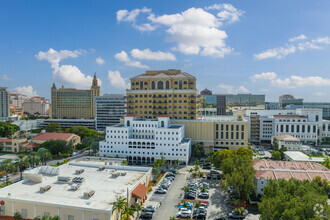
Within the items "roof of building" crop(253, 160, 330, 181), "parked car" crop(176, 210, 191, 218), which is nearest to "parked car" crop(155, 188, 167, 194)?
"parked car" crop(176, 210, 191, 218)

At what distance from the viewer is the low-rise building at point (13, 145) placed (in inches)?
3755

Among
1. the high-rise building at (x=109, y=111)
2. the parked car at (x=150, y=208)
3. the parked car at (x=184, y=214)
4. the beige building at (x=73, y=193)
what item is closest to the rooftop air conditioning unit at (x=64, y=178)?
the beige building at (x=73, y=193)

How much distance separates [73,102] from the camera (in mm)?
186125

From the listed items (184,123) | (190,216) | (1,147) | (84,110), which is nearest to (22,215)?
(190,216)

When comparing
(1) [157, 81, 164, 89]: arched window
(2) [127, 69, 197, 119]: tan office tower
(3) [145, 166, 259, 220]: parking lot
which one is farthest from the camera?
(1) [157, 81, 164, 89]: arched window

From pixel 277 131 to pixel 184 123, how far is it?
176ft

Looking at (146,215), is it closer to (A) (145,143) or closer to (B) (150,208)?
(B) (150,208)

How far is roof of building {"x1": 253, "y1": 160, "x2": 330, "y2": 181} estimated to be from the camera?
166 ft

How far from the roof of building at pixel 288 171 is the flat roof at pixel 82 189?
28433mm

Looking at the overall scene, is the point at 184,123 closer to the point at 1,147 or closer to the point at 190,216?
the point at 190,216

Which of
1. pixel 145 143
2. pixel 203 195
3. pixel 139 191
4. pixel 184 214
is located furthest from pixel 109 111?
pixel 184 214

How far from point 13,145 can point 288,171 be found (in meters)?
102

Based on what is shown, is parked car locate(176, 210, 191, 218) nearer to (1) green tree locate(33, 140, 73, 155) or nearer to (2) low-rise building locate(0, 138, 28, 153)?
(1) green tree locate(33, 140, 73, 155)

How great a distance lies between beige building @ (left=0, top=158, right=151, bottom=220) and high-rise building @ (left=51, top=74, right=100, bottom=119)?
133m
